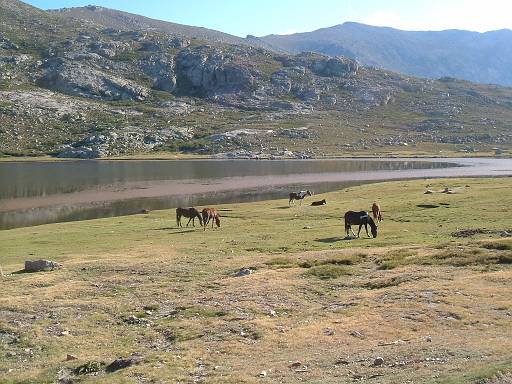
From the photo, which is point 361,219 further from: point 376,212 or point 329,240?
point 376,212

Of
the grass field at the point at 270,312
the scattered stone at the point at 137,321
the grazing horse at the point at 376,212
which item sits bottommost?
the scattered stone at the point at 137,321

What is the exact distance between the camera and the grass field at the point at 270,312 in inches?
539

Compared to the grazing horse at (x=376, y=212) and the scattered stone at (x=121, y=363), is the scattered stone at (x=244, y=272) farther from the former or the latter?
the grazing horse at (x=376, y=212)

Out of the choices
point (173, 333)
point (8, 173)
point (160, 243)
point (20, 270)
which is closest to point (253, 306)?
point (173, 333)

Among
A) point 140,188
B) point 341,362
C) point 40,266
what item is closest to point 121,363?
point 341,362

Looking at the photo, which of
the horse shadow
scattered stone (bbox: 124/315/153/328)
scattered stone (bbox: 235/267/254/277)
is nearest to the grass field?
scattered stone (bbox: 124/315/153/328)

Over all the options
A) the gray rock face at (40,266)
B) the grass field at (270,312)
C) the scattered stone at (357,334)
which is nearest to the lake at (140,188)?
the gray rock face at (40,266)

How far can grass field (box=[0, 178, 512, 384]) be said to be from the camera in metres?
13.7

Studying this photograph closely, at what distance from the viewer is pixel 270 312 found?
19.3 m

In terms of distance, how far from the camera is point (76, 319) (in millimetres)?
19312

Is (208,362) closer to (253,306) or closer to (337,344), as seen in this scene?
(337,344)

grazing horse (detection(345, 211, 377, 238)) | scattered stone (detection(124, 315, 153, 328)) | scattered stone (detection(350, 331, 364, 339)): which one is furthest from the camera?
grazing horse (detection(345, 211, 377, 238))

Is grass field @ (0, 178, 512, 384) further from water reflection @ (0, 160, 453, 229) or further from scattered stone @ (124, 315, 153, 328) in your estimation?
water reflection @ (0, 160, 453, 229)

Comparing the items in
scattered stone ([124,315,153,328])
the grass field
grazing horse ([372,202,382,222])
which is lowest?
scattered stone ([124,315,153,328])
